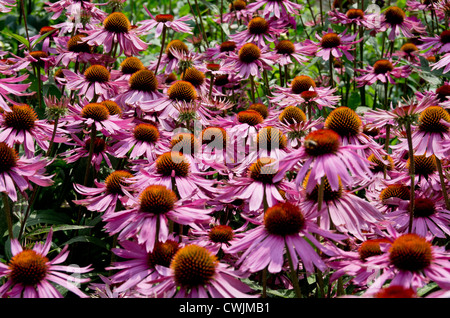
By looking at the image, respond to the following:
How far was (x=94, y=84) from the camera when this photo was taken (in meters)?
2.25

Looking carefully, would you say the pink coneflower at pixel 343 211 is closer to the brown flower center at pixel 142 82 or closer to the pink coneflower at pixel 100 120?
the pink coneflower at pixel 100 120

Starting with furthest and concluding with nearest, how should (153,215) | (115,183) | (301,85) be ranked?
(301,85)
(115,183)
(153,215)

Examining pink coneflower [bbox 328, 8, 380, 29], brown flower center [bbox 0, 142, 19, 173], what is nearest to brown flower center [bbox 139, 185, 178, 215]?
brown flower center [bbox 0, 142, 19, 173]

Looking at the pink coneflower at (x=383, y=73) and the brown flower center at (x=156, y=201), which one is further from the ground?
the pink coneflower at (x=383, y=73)

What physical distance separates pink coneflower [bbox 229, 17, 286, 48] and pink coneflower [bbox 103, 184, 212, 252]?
1686 mm

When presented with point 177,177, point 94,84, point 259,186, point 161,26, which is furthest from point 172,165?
point 161,26

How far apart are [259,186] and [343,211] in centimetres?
26

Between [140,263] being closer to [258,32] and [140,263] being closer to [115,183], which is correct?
[115,183]

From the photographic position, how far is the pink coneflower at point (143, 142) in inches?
74.9

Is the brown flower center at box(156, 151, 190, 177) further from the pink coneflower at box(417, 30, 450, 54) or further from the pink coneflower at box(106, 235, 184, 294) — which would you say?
the pink coneflower at box(417, 30, 450, 54)

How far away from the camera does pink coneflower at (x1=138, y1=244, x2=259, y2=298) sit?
1088 millimetres

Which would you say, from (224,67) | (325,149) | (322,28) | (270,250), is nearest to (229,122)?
(224,67)

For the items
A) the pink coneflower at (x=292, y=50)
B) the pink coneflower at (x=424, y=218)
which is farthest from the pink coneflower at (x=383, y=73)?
the pink coneflower at (x=424, y=218)

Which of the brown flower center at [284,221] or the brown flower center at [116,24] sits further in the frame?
the brown flower center at [116,24]
